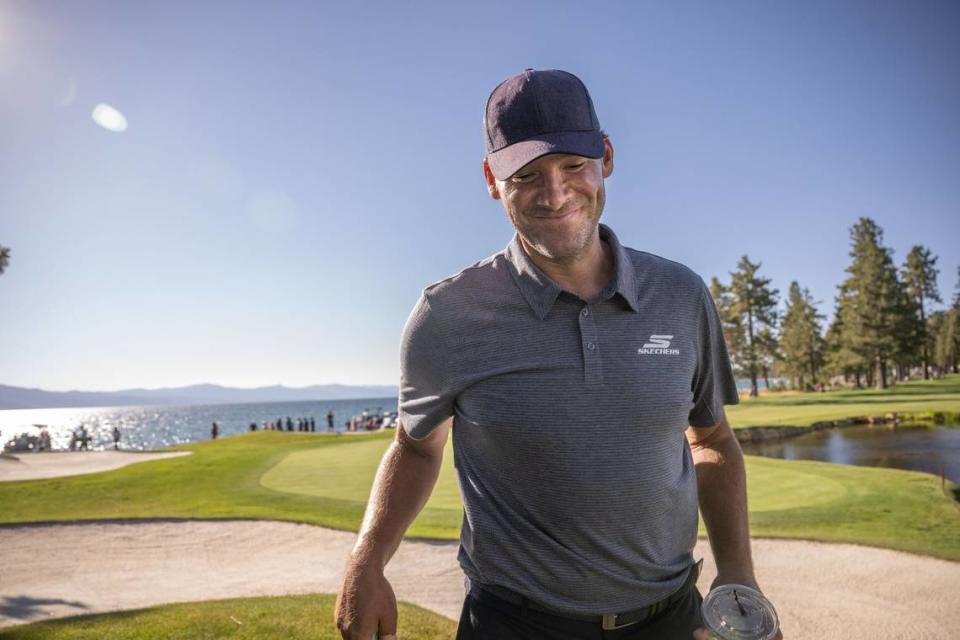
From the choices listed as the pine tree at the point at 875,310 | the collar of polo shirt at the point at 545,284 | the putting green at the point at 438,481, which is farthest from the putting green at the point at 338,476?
the pine tree at the point at 875,310

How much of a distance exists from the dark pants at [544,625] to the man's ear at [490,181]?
1284 millimetres

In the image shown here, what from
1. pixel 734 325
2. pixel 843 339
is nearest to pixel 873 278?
pixel 843 339

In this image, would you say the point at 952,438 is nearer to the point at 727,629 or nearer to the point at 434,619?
the point at 434,619

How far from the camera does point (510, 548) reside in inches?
72.9

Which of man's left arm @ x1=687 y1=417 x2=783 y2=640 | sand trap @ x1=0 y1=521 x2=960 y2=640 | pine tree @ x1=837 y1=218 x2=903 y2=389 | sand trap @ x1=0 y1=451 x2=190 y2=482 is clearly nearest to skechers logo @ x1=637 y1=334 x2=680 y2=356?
man's left arm @ x1=687 y1=417 x2=783 y2=640

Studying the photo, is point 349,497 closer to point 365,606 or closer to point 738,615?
point 365,606

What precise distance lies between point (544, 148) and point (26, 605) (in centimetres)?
822

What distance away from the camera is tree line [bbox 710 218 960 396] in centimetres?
4772

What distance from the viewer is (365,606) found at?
1757mm

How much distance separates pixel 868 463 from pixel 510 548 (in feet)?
62.4

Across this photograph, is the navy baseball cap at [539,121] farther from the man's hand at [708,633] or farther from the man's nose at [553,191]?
the man's hand at [708,633]

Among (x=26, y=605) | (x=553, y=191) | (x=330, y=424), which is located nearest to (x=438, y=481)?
(x=26, y=605)

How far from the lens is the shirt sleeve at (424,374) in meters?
1.93

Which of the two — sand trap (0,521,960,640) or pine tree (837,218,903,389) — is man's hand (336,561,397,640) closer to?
sand trap (0,521,960,640)
